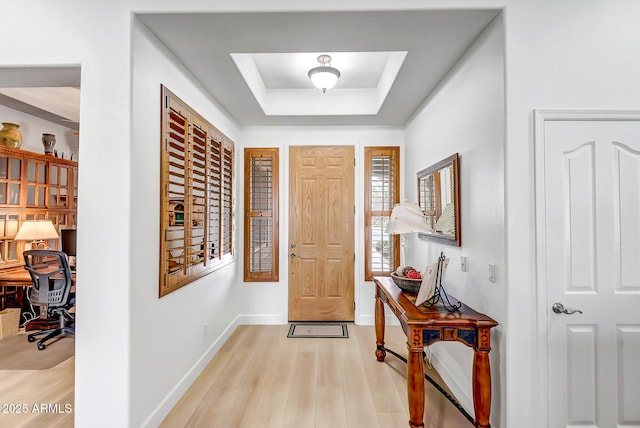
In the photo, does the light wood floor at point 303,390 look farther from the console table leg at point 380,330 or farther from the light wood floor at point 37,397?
the light wood floor at point 37,397

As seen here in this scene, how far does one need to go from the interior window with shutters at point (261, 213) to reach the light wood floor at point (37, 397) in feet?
6.68

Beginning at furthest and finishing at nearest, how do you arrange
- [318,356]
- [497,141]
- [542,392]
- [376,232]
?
[376,232]
[318,356]
[497,141]
[542,392]

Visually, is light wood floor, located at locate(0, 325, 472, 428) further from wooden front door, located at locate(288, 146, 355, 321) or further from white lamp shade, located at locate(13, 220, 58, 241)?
white lamp shade, located at locate(13, 220, 58, 241)

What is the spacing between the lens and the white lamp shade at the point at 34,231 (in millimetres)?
3783

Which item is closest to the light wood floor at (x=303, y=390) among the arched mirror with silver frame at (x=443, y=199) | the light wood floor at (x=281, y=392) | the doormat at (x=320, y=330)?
the light wood floor at (x=281, y=392)

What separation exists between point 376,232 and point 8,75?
12.0 feet

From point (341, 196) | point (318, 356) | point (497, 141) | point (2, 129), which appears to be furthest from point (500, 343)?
point (2, 129)

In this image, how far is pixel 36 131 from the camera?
437 centimetres

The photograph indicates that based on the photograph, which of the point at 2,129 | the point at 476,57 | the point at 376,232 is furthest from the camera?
the point at 376,232

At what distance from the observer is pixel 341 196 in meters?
4.26

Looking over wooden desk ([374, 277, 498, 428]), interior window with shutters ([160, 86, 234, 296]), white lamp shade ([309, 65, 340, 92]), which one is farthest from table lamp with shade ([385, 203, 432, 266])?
interior window with shutters ([160, 86, 234, 296])

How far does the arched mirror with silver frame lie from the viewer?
2.49m

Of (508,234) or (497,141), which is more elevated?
(497,141)

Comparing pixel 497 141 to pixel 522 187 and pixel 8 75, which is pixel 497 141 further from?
pixel 8 75
